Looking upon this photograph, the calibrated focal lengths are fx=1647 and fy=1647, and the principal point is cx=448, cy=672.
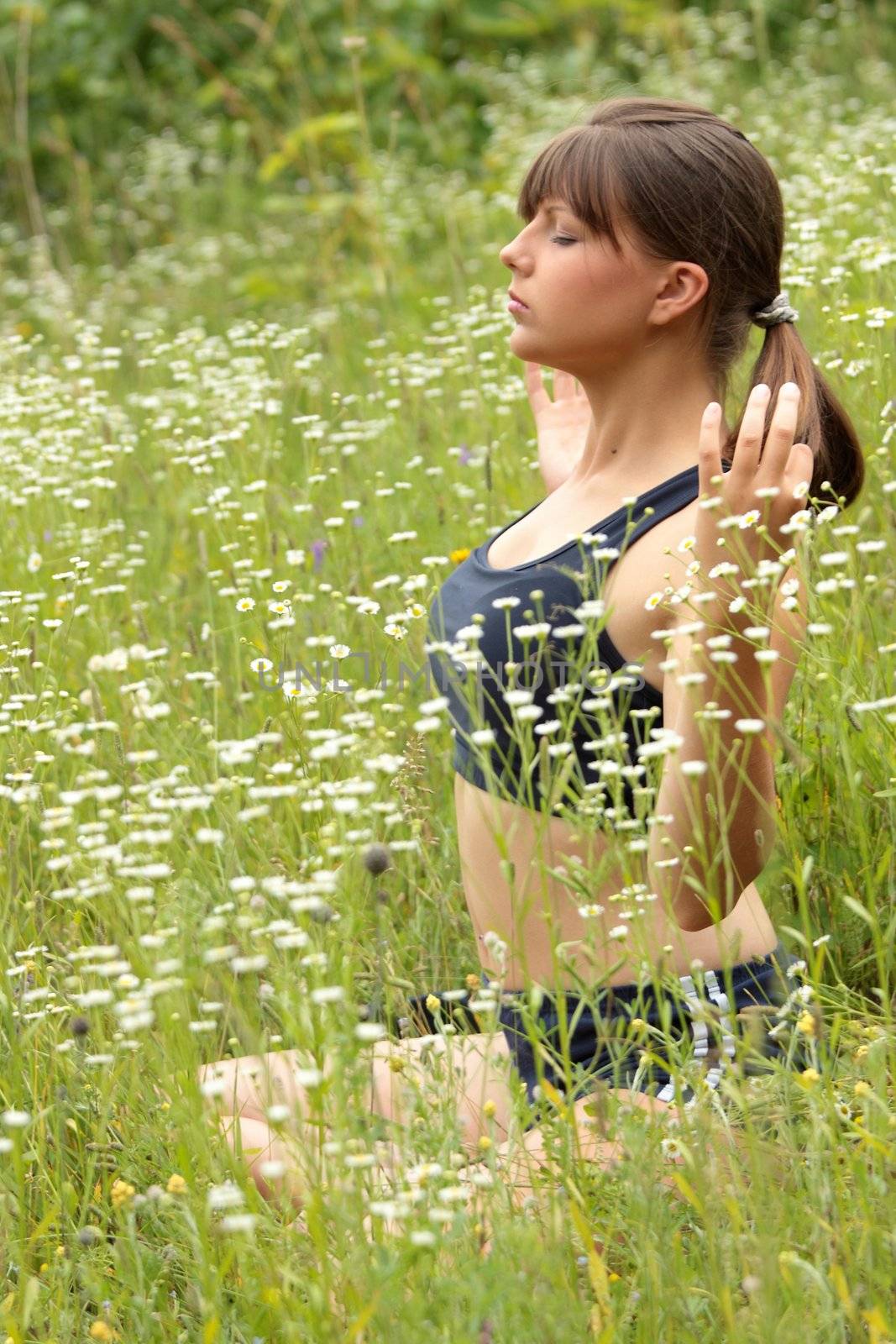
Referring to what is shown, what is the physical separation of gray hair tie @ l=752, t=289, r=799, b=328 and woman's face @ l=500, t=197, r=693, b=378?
6.4 inches

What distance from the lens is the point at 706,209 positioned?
90.9 inches

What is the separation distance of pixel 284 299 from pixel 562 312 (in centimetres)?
433

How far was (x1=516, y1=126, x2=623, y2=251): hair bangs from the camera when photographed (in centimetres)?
230

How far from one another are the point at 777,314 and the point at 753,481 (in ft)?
1.68

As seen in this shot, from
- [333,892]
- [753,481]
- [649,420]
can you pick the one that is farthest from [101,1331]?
[649,420]

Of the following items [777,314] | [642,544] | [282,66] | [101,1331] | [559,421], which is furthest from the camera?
[282,66]

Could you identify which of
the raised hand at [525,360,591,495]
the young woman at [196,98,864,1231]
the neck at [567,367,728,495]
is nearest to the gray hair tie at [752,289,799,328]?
the young woman at [196,98,864,1231]

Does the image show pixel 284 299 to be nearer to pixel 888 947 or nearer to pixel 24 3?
pixel 24 3

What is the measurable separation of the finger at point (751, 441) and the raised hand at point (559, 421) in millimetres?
947

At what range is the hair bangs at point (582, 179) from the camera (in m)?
2.30

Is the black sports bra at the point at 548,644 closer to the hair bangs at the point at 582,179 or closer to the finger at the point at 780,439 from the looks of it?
the finger at the point at 780,439

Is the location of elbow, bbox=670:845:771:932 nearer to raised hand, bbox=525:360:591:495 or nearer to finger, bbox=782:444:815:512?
finger, bbox=782:444:815:512

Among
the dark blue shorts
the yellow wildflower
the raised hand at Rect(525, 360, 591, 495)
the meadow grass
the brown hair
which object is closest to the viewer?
the meadow grass

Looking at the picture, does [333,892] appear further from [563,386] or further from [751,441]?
[563,386]
